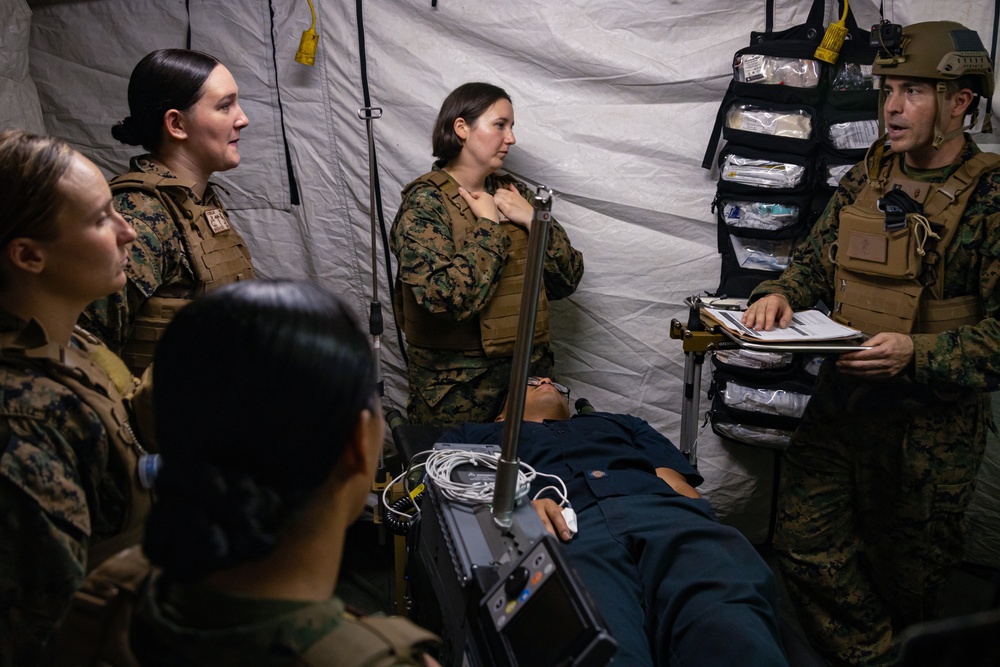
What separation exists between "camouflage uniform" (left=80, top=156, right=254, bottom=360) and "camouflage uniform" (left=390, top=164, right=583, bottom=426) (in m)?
0.78

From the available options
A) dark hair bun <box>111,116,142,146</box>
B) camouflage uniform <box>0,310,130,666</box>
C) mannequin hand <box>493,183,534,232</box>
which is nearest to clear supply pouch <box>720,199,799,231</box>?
mannequin hand <box>493,183,534,232</box>

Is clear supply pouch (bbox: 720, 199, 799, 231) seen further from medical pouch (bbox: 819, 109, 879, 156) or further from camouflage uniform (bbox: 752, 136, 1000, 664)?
medical pouch (bbox: 819, 109, 879, 156)

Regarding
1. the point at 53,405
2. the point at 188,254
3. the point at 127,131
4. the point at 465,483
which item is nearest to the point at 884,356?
the point at 465,483

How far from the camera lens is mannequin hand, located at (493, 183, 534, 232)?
292 centimetres

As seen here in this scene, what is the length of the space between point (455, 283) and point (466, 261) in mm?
86

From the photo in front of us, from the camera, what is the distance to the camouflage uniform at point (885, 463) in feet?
7.54

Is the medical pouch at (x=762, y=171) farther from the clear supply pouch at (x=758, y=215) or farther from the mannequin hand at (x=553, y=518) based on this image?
the mannequin hand at (x=553, y=518)

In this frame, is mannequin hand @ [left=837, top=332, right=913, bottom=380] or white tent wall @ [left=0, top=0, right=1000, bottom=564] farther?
white tent wall @ [left=0, top=0, right=1000, bottom=564]

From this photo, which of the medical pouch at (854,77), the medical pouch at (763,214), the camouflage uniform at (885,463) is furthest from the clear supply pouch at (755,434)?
the medical pouch at (854,77)

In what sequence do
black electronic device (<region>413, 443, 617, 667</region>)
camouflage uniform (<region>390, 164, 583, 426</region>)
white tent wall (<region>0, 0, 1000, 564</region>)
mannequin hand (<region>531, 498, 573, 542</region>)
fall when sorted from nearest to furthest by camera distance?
black electronic device (<region>413, 443, 617, 667</region>)
mannequin hand (<region>531, 498, 573, 542</region>)
camouflage uniform (<region>390, 164, 583, 426</region>)
white tent wall (<region>0, 0, 1000, 564</region>)

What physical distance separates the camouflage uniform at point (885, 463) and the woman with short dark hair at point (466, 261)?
86 cm

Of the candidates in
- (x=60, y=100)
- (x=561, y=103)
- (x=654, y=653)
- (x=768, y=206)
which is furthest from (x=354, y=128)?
(x=654, y=653)

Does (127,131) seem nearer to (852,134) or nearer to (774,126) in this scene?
(774,126)

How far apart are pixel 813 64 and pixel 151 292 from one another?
7.32 feet
